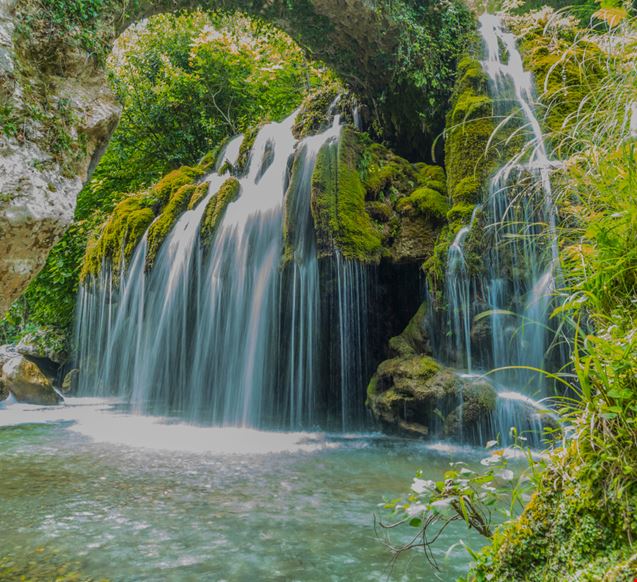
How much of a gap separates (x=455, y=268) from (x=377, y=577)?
188 inches

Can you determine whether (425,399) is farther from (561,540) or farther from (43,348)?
(43,348)

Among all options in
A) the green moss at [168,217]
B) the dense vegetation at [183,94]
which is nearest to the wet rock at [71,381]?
the dense vegetation at [183,94]

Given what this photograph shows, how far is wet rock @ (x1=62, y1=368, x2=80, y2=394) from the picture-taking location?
1281cm

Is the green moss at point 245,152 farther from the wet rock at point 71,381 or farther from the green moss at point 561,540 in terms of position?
the green moss at point 561,540

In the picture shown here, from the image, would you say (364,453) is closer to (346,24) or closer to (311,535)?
(311,535)

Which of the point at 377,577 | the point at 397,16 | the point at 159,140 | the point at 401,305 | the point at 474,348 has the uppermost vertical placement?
the point at 159,140

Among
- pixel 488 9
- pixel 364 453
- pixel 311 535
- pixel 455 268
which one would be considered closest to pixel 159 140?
pixel 488 9

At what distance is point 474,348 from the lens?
6.82 meters

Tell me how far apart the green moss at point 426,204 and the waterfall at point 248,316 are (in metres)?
1.51

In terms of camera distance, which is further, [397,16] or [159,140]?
[159,140]

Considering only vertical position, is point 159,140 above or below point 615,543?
above

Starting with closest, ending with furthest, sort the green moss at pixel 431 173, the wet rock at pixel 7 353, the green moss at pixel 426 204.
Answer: the green moss at pixel 426 204 < the green moss at pixel 431 173 < the wet rock at pixel 7 353

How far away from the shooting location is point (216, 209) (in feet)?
30.9

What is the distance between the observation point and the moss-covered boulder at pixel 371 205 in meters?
7.69
